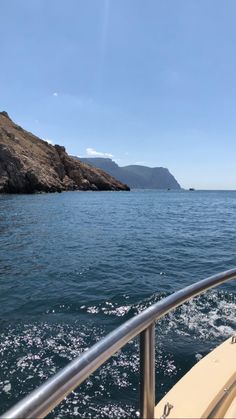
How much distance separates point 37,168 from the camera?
341ft

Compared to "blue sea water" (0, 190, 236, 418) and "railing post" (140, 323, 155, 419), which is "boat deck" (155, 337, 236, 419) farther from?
"blue sea water" (0, 190, 236, 418)

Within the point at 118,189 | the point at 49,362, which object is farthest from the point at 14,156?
the point at 49,362

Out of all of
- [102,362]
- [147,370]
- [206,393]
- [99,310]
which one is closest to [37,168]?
[99,310]

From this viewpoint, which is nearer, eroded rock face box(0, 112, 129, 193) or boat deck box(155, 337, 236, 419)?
boat deck box(155, 337, 236, 419)

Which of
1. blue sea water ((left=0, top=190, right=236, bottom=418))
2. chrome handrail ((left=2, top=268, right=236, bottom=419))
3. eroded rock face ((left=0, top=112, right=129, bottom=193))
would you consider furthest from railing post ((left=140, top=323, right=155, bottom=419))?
eroded rock face ((left=0, top=112, right=129, bottom=193))

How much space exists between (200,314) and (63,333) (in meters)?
3.90

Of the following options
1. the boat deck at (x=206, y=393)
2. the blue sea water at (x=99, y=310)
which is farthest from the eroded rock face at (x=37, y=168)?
the boat deck at (x=206, y=393)

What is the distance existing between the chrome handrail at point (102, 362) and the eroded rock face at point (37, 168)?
92.2m

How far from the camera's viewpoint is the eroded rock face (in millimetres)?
94062

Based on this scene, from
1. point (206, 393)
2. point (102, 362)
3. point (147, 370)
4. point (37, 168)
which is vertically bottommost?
point (206, 393)

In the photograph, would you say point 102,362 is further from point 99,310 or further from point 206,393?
point 99,310

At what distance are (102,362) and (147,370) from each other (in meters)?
0.55

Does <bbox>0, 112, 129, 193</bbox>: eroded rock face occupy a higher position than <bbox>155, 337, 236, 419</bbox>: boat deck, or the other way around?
<bbox>0, 112, 129, 193</bbox>: eroded rock face

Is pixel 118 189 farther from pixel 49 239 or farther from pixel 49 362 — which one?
pixel 49 362
